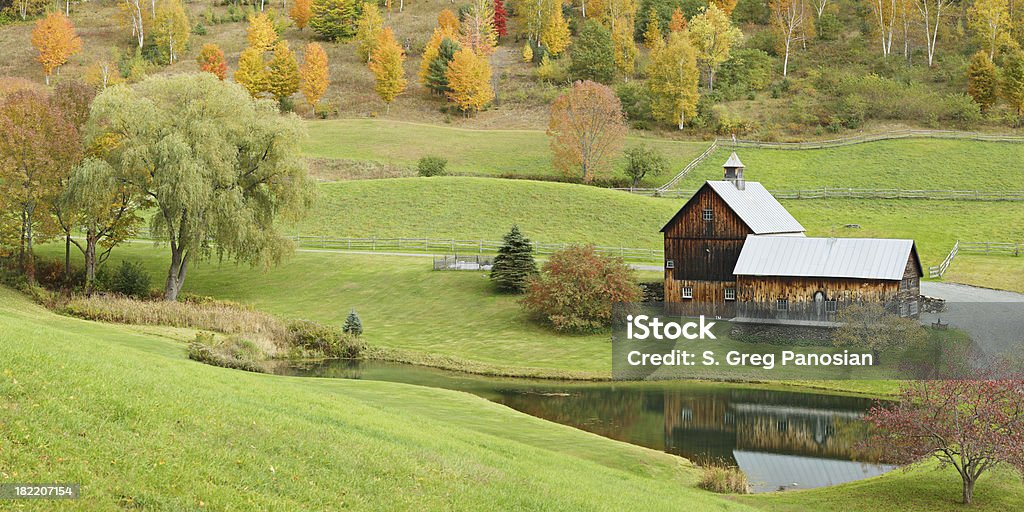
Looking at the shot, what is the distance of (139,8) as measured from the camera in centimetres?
12588

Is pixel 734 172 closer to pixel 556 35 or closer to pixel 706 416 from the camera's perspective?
pixel 706 416

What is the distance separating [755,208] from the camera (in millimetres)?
49469

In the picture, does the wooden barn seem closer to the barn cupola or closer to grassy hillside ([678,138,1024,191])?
the barn cupola

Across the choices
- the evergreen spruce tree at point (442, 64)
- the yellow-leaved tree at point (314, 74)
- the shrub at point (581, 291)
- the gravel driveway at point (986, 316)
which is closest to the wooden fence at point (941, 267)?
the gravel driveway at point (986, 316)

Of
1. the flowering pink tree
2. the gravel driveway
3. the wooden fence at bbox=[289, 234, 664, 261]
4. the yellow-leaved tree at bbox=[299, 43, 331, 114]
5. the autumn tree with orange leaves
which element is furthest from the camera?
the yellow-leaved tree at bbox=[299, 43, 331, 114]

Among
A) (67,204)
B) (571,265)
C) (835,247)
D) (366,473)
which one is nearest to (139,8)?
(67,204)

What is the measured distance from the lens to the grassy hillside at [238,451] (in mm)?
11812

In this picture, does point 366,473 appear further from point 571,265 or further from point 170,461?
point 571,265

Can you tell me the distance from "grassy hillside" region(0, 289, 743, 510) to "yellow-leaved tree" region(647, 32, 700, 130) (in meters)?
79.1

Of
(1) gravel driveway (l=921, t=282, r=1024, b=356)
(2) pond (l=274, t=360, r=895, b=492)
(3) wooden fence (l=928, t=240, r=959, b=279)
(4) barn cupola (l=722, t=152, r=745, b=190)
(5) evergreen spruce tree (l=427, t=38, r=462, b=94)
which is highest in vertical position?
(5) evergreen spruce tree (l=427, t=38, r=462, b=94)

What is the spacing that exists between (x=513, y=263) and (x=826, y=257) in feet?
56.9

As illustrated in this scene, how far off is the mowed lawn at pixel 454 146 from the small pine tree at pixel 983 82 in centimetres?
2911

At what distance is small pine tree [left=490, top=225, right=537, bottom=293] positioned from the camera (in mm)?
52188

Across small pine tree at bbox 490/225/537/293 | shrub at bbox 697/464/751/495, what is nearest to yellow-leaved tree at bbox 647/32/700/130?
small pine tree at bbox 490/225/537/293
